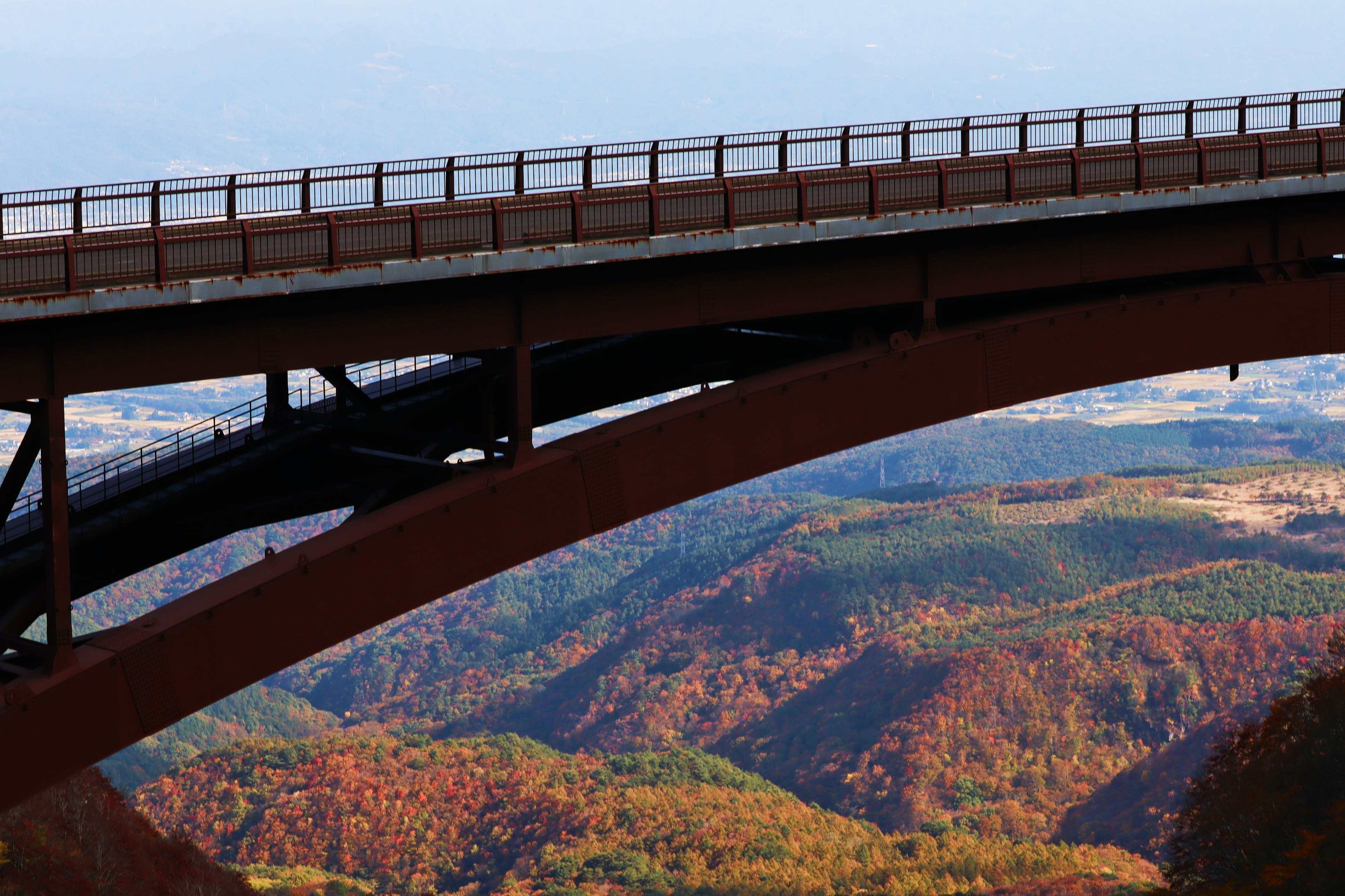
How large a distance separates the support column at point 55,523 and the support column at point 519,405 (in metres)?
5.05

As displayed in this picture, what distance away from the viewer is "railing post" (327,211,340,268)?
1681 centimetres

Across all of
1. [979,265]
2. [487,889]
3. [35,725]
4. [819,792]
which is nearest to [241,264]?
[35,725]

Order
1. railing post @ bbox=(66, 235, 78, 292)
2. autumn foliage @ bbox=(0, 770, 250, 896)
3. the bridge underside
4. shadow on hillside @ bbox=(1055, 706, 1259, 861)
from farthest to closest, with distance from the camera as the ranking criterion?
shadow on hillside @ bbox=(1055, 706, 1259, 861) < autumn foliage @ bbox=(0, 770, 250, 896) < the bridge underside < railing post @ bbox=(66, 235, 78, 292)

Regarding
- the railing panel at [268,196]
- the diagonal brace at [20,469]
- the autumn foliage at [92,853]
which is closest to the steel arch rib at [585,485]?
the diagonal brace at [20,469]

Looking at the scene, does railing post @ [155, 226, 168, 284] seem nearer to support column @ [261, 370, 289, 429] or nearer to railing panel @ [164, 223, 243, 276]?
railing panel @ [164, 223, 243, 276]

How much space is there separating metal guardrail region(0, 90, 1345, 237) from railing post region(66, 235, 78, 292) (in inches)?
75.7

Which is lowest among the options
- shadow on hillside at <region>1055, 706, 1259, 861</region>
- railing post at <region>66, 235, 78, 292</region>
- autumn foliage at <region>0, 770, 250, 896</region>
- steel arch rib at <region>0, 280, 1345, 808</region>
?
shadow on hillside at <region>1055, 706, 1259, 861</region>

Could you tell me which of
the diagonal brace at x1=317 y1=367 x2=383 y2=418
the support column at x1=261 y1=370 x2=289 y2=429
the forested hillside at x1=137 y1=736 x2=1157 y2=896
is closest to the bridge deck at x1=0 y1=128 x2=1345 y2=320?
the diagonal brace at x1=317 y1=367 x2=383 y2=418

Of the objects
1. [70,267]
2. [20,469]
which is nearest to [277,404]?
[20,469]

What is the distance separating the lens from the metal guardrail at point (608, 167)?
18625 millimetres

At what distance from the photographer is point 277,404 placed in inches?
806

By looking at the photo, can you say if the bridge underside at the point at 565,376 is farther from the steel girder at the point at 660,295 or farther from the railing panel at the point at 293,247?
the railing panel at the point at 293,247

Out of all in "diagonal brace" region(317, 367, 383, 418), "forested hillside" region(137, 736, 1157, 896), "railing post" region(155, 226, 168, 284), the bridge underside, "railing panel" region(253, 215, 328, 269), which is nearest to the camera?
"railing post" region(155, 226, 168, 284)

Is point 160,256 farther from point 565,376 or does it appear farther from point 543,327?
point 565,376
